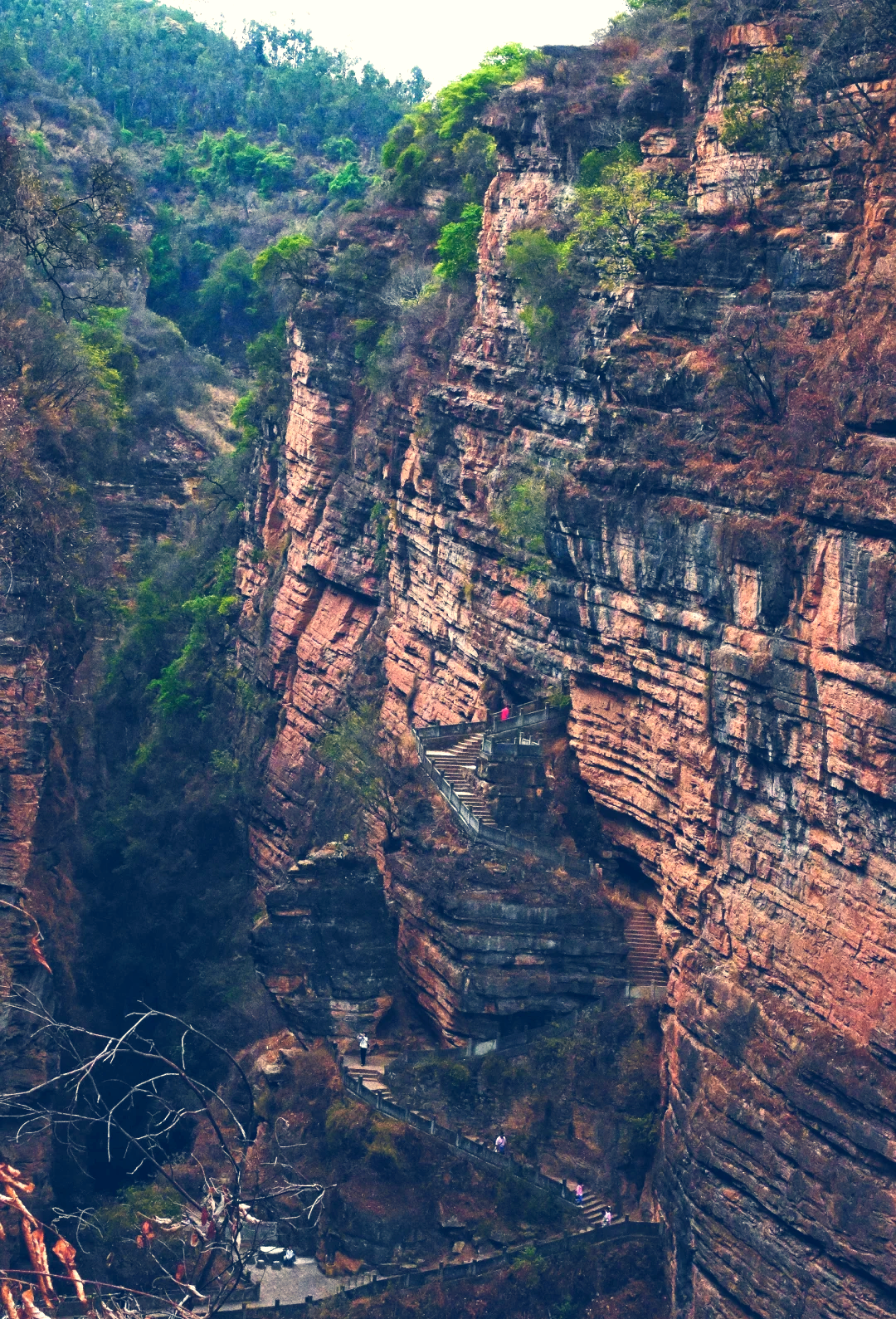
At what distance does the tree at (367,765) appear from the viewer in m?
44.5

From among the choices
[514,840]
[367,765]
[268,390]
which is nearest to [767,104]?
[514,840]

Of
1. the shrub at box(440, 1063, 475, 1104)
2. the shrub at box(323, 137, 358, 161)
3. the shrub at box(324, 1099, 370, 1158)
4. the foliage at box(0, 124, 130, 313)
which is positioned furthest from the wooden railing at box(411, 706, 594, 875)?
the shrub at box(323, 137, 358, 161)

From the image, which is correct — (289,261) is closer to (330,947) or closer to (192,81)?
(330,947)

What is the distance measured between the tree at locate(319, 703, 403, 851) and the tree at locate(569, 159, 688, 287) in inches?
521

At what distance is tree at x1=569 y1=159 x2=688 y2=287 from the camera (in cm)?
3897

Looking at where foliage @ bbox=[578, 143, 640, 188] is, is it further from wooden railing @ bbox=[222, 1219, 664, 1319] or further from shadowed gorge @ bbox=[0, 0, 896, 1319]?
wooden railing @ bbox=[222, 1219, 664, 1319]

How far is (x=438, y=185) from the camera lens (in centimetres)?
5459

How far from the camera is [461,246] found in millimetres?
50094

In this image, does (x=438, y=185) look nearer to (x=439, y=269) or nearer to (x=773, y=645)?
(x=439, y=269)

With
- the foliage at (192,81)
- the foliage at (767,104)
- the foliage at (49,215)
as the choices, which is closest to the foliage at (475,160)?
the foliage at (49,215)

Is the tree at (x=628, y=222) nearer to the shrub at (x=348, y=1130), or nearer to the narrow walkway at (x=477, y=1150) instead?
the narrow walkway at (x=477, y=1150)

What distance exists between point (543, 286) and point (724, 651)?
40.7 feet

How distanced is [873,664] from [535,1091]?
12941 mm

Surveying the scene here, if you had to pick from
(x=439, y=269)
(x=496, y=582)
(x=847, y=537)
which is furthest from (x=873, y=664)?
(x=439, y=269)
